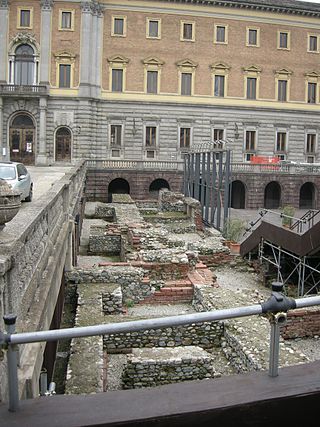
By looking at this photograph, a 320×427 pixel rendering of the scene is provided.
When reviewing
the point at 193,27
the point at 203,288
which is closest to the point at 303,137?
the point at 193,27

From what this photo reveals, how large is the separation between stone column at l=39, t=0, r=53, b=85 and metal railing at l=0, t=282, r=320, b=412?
43.1 m

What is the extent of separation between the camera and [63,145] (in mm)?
43719

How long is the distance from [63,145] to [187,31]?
610 inches

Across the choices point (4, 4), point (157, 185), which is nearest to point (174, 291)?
point (157, 185)

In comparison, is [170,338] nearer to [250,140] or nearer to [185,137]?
[185,137]

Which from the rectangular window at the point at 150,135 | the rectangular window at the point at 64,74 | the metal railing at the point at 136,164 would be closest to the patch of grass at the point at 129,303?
the metal railing at the point at 136,164

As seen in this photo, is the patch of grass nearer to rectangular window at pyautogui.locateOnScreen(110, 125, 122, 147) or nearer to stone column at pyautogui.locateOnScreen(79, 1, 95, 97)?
stone column at pyautogui.locateOnScreen(79, 1, 95, 97)

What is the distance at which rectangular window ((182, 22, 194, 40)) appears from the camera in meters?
45.9

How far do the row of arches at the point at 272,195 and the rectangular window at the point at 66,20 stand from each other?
19.5 m

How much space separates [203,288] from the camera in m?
13.3

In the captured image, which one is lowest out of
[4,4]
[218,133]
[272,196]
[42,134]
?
[272,196]

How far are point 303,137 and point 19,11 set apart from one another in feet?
92.6

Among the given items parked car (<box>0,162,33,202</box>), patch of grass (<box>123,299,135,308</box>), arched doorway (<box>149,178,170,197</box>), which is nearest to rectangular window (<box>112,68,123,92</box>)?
arched doorway (<box>149,178,170,197</box>)

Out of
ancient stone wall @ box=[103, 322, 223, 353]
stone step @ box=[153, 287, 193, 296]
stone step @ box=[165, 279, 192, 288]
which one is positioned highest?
stone step @ box=[165, 279, 192, 288]
